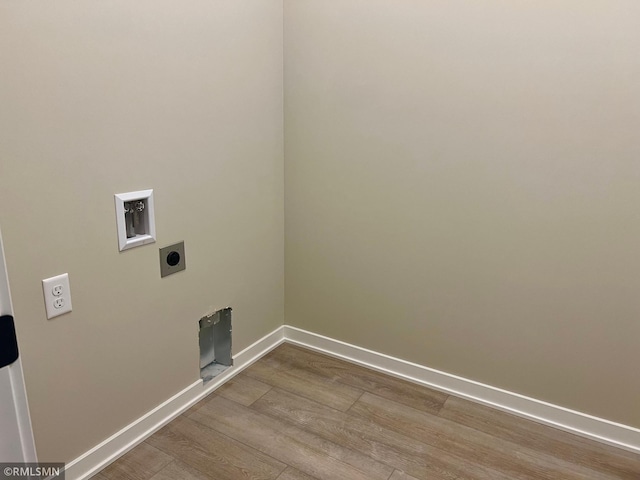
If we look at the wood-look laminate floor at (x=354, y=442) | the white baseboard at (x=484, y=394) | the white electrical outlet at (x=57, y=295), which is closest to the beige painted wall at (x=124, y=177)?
the white electrical outlet at (x=57, y=295)

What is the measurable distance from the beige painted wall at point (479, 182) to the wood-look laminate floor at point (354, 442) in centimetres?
19

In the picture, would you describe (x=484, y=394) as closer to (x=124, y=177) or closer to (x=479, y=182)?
(x=479, y=182)

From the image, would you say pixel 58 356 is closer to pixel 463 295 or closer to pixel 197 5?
pixel 197 5

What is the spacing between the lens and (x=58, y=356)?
57.9 inches

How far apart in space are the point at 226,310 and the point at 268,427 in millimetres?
581

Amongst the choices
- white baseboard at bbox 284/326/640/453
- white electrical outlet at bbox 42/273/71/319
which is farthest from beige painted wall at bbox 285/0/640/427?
white electrical outlet at bbox 42/273/71/319

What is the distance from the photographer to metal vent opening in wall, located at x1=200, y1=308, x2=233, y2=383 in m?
2.14

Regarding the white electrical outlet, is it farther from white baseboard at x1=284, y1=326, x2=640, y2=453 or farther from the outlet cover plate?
white baseboard at x1=284, y1=326, x2=640, y2=453

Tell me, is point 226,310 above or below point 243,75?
below

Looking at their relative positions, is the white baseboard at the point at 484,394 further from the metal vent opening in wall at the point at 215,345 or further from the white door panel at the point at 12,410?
the white door panel at the point at 12,410

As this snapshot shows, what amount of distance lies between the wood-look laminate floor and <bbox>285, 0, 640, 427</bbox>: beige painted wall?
19 cm

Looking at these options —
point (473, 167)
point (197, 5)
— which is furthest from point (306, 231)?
point (197, 5)

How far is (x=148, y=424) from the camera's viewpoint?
183 cm

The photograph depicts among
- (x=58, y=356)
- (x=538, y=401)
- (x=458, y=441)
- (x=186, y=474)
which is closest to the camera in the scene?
(x=58, y=356)
